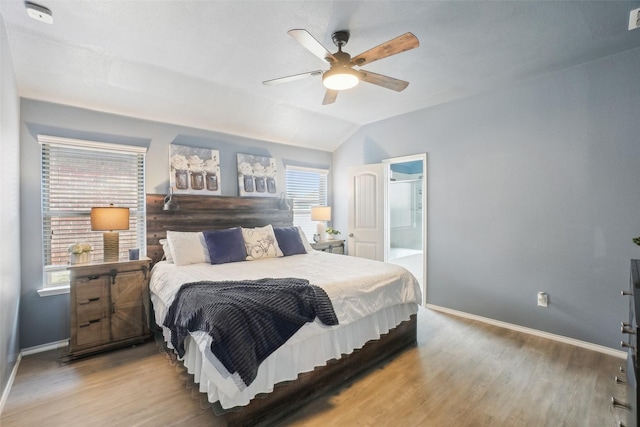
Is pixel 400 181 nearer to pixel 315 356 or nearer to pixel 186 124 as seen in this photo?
pixel 186 124

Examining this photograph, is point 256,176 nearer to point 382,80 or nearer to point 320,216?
point 320,216

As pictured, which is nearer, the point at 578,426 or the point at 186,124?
the point at 578,426

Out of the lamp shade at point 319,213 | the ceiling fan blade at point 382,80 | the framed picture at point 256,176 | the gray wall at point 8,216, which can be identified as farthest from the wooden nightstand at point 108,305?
the ceiling fan blade at point 382,80

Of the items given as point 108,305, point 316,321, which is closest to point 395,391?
point 316,321

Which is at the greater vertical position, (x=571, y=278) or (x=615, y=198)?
(x=615, y=198)

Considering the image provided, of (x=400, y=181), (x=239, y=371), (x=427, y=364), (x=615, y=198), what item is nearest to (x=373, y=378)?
(x=427, y=364)

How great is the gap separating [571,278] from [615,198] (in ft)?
2.87

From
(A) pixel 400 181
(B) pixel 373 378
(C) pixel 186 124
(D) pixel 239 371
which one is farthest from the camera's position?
(A) pixel 400 181

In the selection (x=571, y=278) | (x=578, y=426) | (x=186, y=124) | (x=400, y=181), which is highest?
(x=186, y=124)

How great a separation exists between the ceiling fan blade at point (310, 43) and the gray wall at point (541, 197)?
240 cm

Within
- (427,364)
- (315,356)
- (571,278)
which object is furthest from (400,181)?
(315,356)

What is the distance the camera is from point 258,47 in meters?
2.60

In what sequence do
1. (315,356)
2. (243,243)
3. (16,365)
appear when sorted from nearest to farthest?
(315,356)
(16,365)
(243,243)

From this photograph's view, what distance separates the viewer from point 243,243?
3543 millimetres
